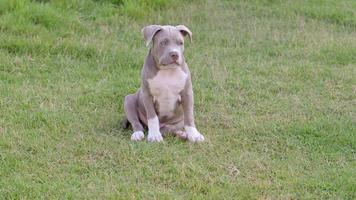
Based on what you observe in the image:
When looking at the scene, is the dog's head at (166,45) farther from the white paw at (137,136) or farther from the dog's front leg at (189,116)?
the white paw at (137,136)

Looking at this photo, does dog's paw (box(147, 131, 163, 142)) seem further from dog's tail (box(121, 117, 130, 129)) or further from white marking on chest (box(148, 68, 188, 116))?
dog's tail (box(121, 117, 130, 129))

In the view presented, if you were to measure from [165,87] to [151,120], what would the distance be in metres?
0.30

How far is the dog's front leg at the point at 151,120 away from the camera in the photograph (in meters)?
→ 5.75

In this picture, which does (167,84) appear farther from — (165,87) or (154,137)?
(154,137)

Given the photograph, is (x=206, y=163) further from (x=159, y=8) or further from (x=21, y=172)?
(x=159, y=8)

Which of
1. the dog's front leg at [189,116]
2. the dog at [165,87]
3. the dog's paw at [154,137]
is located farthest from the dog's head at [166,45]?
the dog's paw at [154,137]

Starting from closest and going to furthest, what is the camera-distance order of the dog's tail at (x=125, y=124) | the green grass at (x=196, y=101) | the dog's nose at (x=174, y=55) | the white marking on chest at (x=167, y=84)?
the green grass at (x=196, y=101)
the dog's nose at (x=174, y=55)
the white marking on chest at (x=167, y=84)
the dog's tail at (x=125, y=124)

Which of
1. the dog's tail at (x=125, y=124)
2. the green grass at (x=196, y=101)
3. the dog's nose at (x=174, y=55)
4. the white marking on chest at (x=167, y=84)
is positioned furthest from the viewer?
the dog's tail at (x=125, y=124)

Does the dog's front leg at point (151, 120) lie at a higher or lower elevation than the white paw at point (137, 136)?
higher

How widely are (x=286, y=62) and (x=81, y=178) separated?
3865 millimetres

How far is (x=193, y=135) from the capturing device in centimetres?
580

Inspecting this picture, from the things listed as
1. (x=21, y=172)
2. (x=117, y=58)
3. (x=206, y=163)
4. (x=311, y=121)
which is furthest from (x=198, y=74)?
(x=21, y=172)

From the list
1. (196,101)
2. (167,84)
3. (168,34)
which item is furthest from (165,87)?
(196,101)

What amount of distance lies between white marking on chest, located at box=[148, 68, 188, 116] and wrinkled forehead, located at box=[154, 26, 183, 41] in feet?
0.87
